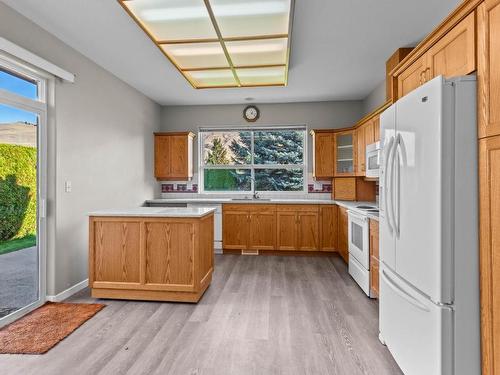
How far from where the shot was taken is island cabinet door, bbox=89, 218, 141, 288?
2887mm

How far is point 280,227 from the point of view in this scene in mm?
4805

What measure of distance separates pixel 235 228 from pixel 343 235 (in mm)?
1739

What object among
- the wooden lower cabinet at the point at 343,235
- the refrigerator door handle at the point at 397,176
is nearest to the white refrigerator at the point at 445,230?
the refrigerator door handle at the point at 397,176

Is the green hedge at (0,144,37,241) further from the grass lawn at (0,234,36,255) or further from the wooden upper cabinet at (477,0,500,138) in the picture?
the wooden upper cabinet at (477,0,500,138)

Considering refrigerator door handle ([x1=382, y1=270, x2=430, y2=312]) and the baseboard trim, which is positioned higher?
refrigerator door handle ([x1=382, y1=270, x2=430, y2=312])

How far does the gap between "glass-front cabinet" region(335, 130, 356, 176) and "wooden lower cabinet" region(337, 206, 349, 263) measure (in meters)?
0.75

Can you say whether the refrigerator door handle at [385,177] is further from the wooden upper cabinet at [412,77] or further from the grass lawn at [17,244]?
the grass lawn at [17,244]

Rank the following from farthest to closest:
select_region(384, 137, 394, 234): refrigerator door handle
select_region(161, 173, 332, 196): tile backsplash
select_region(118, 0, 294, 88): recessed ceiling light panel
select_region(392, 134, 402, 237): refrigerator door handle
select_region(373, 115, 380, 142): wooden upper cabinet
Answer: select_region(161, 173, 332, 196): tile backsplash < select_region(373, 115, 380, 142): wooden upper cabinet < select_region(118, 0, 294, 88): recessed ceiling light panel < select_region(384, 137, 394, 234): refrigerator door handle < select_region(392, 134, 402, 237): refrigerator door handle

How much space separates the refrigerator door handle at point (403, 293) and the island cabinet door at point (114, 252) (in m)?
2.23

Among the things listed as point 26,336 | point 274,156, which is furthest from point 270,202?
point 26,336

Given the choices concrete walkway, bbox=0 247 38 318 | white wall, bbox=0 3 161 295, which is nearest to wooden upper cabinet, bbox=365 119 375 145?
white wall, bbox=0 3 161 295

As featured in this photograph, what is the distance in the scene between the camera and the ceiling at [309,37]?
2426 mm

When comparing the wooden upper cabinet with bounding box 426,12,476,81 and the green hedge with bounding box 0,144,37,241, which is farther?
the green hedge with bounding box 0,144,37,241

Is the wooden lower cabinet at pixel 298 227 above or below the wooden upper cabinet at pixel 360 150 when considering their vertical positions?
below
